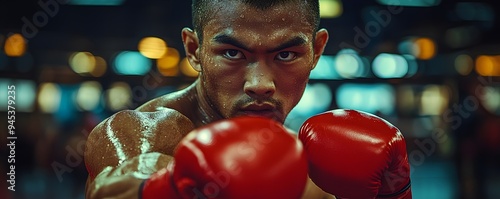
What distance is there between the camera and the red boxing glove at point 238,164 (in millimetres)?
1403

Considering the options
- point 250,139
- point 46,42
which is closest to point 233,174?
point 250,139

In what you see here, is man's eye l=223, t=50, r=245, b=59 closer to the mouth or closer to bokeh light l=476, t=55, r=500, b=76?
the mouth

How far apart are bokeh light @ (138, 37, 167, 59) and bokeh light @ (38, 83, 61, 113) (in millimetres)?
A: 2424

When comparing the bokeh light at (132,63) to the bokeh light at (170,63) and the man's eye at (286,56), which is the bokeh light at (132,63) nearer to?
the bokeh light at (170,63)

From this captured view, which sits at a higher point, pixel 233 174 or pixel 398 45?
pixel 233 174

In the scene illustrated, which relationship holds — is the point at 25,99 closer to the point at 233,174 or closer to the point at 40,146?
the point at 40,146

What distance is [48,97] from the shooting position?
51.8 feet

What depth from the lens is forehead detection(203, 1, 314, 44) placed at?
2262 millimetres

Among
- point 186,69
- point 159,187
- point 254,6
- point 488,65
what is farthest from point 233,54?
point 488,65

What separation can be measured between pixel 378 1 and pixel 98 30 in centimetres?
711

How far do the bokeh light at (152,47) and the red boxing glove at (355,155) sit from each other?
43.2 ft

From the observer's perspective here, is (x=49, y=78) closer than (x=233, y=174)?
No

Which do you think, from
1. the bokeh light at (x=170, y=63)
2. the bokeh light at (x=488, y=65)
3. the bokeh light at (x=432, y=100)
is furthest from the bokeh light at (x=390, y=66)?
the bokeh light at (x=170, y=63)

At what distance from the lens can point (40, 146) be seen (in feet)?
36.1
